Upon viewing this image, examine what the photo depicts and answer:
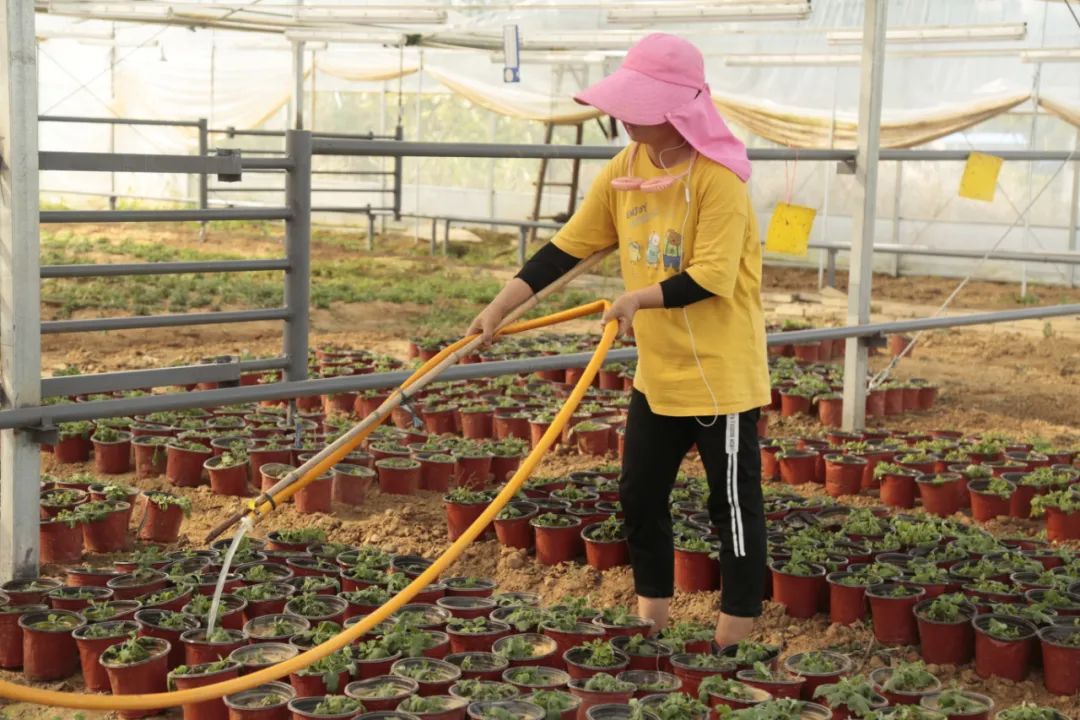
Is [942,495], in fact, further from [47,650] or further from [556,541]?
[47,650]

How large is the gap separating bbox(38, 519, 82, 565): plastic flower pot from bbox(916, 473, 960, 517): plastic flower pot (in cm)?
321

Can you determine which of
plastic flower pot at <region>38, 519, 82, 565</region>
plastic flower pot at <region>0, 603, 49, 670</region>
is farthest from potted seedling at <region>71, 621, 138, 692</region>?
plastic flower pot at <region>38, 519, 82, 565</region>

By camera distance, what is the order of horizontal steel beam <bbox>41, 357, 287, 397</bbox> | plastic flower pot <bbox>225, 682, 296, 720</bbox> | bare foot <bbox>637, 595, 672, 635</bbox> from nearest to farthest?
plastic flower pot <bbox>225, 682, 296, 720</bbox> < bare foot <bbox>637, 595, 672, 635</bbox> < horizontal steel beam <bbox>41, 357, 287, 397</bbox>

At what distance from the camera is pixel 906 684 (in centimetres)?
332

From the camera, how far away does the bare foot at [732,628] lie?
3.60m

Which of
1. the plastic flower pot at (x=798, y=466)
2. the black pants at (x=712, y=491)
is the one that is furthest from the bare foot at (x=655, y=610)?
the plastic flower pot at (x=798, y=466)

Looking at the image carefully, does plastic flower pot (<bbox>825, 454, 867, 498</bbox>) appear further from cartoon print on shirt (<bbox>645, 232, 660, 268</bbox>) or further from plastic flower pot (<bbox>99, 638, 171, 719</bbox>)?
plastic flower pot (<bbox>99, 638, 171, 719</bbox>)

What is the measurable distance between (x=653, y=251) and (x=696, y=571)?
1.33 m

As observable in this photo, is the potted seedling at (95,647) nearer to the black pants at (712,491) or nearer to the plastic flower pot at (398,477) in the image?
the black pants at (712,491)

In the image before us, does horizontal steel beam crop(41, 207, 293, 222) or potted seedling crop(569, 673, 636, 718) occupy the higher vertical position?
horizontal steel beam crop(41, 207, 293, 222)

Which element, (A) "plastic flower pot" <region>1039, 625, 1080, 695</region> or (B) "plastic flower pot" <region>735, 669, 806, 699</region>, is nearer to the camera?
(B) "plastic flower pot" <region>735, 669, 806, 699</region>

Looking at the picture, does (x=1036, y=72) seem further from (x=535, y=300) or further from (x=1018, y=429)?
(x=535, y=300)

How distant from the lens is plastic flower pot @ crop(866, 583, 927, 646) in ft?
12.9

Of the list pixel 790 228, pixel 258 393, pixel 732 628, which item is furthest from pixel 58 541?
pixel 790 228
